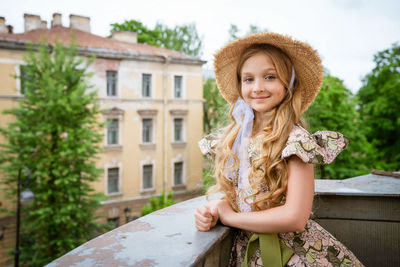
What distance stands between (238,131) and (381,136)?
17.4 metres

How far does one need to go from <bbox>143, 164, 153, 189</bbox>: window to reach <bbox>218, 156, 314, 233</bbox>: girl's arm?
1750cm

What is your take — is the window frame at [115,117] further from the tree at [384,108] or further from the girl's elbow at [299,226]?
the girl's elbow at [299,226]

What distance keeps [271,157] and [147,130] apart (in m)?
17.4

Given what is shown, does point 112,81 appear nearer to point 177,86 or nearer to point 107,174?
point 177,86

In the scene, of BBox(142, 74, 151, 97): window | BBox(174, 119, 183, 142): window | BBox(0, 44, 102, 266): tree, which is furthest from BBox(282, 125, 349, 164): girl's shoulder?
BBox(174, 119, 183, 142): window

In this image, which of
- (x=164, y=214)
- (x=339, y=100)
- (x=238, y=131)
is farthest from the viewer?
(x=339, y=100)

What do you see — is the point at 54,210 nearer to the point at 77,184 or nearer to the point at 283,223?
the point at 77,184

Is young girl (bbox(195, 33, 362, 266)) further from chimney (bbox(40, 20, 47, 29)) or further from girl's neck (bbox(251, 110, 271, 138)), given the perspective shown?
chimney (bbox(40, 20, 47, 29))

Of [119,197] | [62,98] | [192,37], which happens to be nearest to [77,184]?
[62,98]

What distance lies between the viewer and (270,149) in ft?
4.59

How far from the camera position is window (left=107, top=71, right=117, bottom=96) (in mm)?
17156

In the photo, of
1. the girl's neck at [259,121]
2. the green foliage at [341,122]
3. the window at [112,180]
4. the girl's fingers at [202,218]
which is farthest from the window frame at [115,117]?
the girl's fingers at [202,218]

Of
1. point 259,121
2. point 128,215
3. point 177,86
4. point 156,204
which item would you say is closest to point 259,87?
point 259,121

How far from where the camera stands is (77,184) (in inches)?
474
